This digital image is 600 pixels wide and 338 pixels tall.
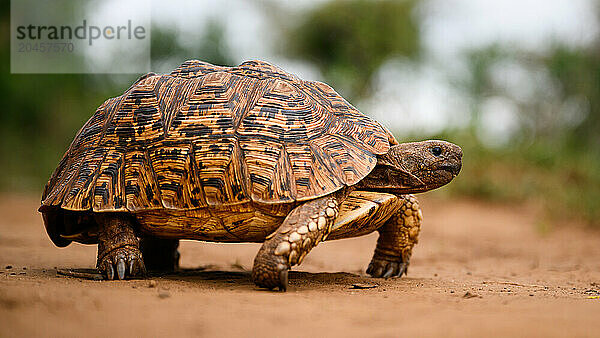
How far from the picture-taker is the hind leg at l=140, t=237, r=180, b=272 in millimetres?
4863

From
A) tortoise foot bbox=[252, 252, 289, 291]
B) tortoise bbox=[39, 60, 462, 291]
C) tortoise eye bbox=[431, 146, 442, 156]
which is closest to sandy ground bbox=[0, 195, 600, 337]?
tortoise foot bbox=[252, 252, 289, 291]

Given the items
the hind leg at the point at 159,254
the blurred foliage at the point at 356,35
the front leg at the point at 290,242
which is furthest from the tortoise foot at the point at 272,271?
the blurred foliage at the point at 356,35

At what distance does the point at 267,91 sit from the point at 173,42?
16824mm

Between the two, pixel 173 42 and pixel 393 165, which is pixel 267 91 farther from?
pixel 173 42

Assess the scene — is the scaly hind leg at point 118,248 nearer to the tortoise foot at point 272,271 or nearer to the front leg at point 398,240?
the tortoise foot at point 272,271

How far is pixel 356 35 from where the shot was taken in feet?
78.4

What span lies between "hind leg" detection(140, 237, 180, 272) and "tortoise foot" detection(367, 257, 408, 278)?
170 centimetres

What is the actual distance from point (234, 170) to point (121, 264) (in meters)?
1.05

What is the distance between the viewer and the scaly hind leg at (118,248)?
12.6ft

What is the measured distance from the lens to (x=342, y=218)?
3715 mm

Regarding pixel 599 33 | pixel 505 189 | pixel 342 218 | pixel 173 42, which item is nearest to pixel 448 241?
pixel 505 189

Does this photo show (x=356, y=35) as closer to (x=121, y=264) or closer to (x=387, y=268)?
(x=387, y=268)

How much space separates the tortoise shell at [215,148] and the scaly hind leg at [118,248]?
0.78 feet

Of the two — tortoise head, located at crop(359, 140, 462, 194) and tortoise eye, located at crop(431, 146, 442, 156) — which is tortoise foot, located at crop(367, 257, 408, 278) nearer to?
tortoise head, located at crop(359, 140, 462, 194)
